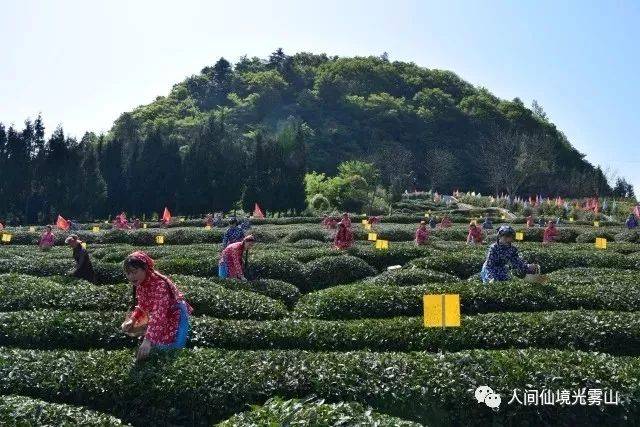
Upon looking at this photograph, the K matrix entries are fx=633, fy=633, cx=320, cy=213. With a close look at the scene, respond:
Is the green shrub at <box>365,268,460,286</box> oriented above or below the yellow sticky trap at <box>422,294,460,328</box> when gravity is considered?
below

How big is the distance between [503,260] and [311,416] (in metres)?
7.96

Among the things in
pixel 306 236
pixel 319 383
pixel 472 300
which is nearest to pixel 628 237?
pixel 306 236

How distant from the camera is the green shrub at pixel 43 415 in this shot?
503 cm

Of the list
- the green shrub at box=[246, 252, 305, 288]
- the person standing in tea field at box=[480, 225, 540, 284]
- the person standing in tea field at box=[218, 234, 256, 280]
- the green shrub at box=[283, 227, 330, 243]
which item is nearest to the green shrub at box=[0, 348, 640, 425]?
the person standing in tea field at box=[480, 225, 540, 284]

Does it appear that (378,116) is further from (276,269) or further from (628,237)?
(276,269)

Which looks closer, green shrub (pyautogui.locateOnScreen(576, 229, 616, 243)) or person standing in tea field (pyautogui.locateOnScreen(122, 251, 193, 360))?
person standing in tea field (pyautogui.locateOnScreen(122, 251, 193, 360))

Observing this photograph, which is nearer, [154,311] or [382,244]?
[154,311]

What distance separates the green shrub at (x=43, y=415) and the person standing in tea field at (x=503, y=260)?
739 centimetres

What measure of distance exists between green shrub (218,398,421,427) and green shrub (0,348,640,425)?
5.01 ft

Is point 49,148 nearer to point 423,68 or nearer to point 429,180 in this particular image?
point 429,180

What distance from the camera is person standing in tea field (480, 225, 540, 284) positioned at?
427 inches

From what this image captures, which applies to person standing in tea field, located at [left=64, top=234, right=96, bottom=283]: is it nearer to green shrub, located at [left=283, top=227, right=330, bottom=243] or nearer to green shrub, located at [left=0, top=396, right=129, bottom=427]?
green shrub, located at [left=0, top=396, right=129, bottom=427]

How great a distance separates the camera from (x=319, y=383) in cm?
648

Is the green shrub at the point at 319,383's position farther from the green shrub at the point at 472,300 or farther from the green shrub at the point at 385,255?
the green shrub at the point at 385,255
